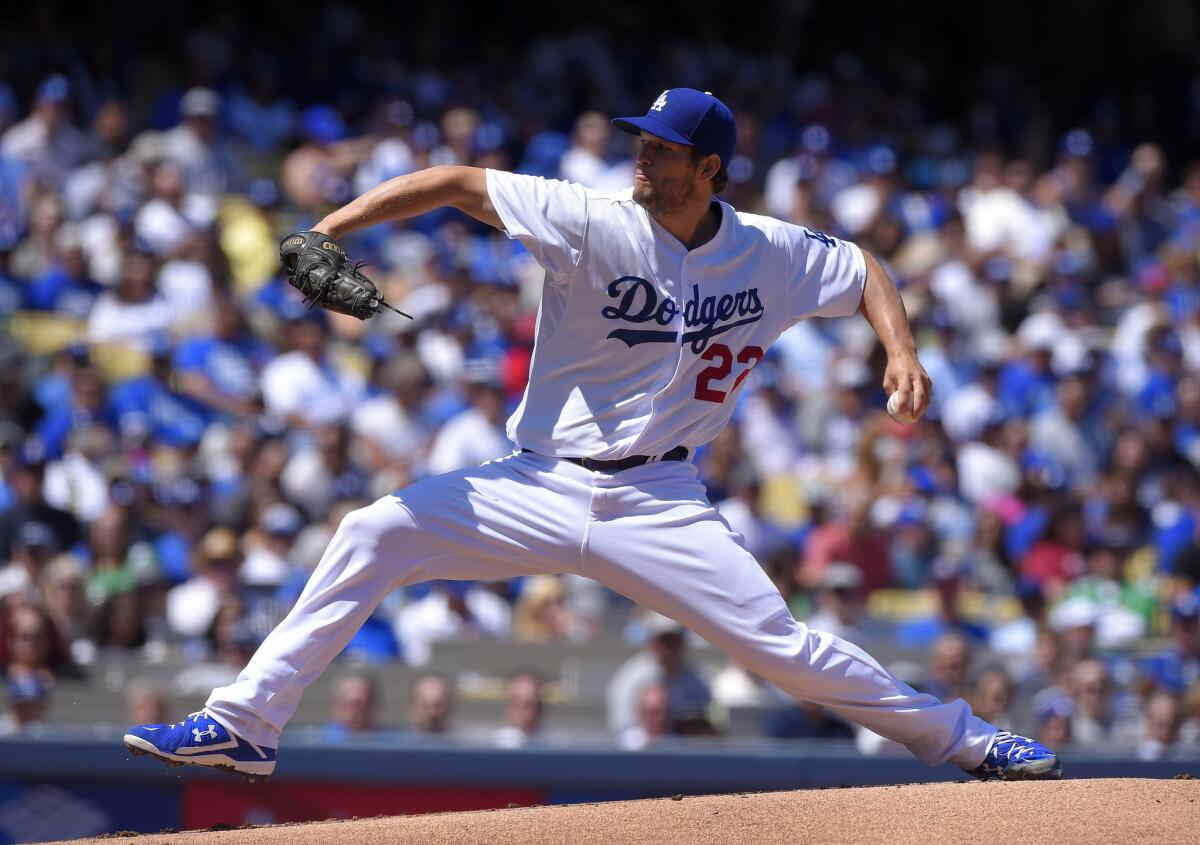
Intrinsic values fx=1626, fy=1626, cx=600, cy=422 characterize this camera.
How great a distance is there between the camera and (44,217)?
30.0ft

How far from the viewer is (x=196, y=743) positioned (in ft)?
12.9

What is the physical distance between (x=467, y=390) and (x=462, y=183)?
475cm

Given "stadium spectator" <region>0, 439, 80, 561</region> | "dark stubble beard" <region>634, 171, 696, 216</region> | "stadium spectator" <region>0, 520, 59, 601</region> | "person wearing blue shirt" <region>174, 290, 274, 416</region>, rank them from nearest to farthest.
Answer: "dark stubble beard" <region>634, 171, 696, 216</region>
"stadium spectator" <region>0, 520, 59, 601</region>
"stadium spectator" <region>0, 439, 80, 561</region>
"person wearing blue shirt" <region>174, 290, 274, 416</region>

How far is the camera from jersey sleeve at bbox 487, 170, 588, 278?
3920 mm

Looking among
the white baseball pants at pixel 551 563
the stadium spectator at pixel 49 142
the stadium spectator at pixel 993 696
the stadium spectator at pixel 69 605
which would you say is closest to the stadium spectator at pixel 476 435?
the stadium spectator at pixel 69 605

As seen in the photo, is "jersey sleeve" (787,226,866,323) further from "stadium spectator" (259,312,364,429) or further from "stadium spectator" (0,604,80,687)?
"stadium spectator" (259,312,364,429)

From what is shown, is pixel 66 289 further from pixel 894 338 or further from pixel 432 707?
pixel 894 338

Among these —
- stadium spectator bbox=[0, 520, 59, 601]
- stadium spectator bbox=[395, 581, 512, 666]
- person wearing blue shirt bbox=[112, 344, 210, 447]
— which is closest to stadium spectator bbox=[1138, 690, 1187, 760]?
stadium spectator bbox=[395, 581, 512, 666]

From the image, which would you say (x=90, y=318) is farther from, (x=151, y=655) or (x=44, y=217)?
(x=151, y=655)

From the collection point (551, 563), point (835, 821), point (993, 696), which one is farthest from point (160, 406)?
point (835, 821)

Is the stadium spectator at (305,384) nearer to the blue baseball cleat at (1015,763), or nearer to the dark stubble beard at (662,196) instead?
the dark stubble beard at (662,196)

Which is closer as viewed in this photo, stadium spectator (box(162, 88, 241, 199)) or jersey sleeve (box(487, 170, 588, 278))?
jersey sleeve (box(487, 170, 588, 278))

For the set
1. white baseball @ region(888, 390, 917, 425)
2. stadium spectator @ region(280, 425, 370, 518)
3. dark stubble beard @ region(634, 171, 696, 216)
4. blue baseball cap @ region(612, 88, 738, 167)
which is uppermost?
blue baseball cap @ region(612, 88, 738, 167)

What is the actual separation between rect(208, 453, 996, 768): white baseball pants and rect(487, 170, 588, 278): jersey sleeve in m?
0.52
